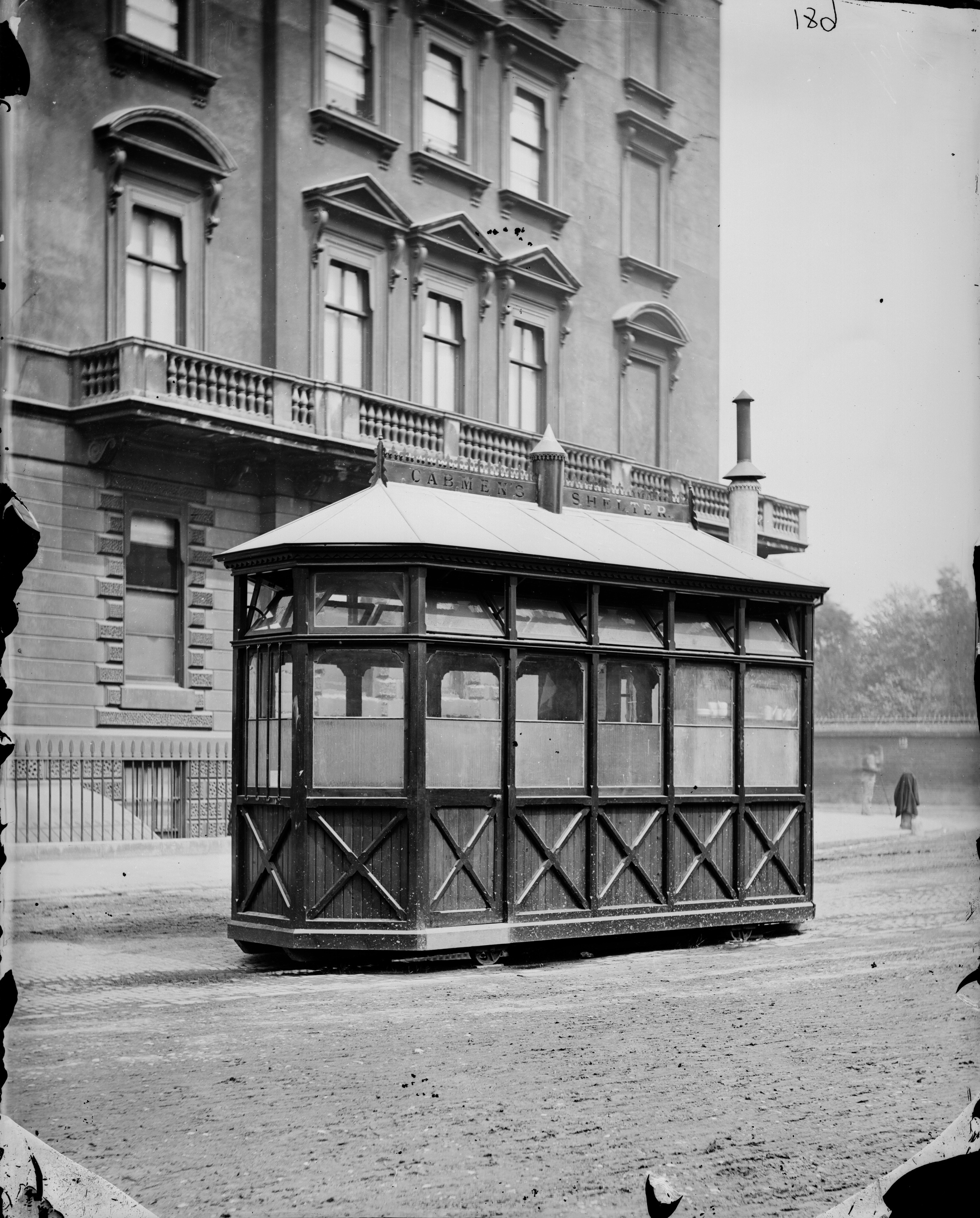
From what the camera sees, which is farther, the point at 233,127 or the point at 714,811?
the point at 714,811

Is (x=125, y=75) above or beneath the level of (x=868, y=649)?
above

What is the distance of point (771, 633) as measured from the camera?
532 inches

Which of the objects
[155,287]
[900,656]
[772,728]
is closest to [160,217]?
[155,287]

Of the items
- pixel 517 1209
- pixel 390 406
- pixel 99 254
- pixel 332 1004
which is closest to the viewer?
pixel 517 1209

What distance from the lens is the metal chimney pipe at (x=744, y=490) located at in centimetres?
1036

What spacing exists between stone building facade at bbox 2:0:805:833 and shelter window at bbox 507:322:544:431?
0.09 feet

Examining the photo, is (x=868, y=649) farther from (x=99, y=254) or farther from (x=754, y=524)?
(x=99, y=254)

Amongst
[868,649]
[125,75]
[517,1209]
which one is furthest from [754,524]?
[517,1209]

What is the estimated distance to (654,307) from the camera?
11.8 metres

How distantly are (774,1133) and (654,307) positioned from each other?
23.5 feet

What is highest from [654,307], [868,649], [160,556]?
[654,307]

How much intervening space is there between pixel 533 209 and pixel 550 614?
3.24 m

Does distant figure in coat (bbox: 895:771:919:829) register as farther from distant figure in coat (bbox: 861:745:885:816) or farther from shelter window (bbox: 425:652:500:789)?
shelter window (bbox: 425:652:500:789)

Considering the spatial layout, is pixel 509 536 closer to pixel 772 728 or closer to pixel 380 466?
pixel 380 466
